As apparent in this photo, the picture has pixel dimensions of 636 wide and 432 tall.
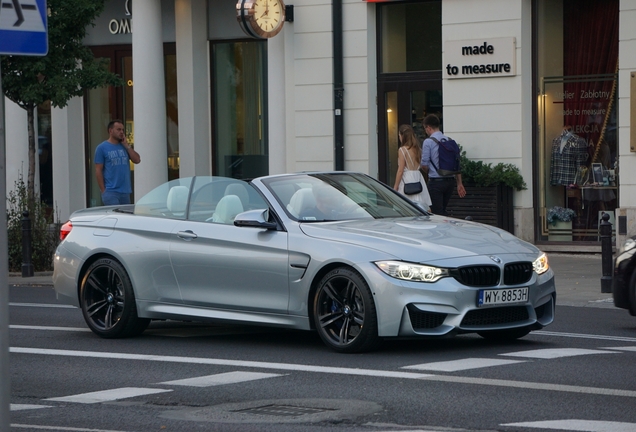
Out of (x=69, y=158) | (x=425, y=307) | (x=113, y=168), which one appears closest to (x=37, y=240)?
(x=113, y=168)

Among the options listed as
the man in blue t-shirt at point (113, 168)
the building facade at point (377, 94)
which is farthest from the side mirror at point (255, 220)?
the building facade at point (377, 94)

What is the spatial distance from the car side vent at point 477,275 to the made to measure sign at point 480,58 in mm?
10711

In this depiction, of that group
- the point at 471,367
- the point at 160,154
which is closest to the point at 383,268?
the point at 471,367

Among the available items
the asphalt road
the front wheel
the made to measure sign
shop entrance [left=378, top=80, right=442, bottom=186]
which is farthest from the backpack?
the front wheel

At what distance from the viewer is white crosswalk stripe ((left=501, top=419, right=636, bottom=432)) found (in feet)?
21.1

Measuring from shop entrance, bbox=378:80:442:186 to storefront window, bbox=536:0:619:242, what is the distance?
1916 millimetres

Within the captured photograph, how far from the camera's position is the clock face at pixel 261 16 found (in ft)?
67.5

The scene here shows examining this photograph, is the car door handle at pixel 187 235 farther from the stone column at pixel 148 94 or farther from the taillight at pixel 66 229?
the stone column at pixel 148 94

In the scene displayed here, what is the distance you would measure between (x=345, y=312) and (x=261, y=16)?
12.3 m

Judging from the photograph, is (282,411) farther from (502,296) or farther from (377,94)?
(377,94)

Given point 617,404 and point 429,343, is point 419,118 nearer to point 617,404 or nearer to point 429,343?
point 429,343

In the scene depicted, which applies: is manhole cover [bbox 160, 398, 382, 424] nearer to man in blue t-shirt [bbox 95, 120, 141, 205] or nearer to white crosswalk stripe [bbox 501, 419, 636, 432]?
white crosswalk stripe [bbox 501, 419, 636, 432]

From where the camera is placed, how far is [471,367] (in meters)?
8.62

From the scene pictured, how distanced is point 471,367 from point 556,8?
12.2 metres
